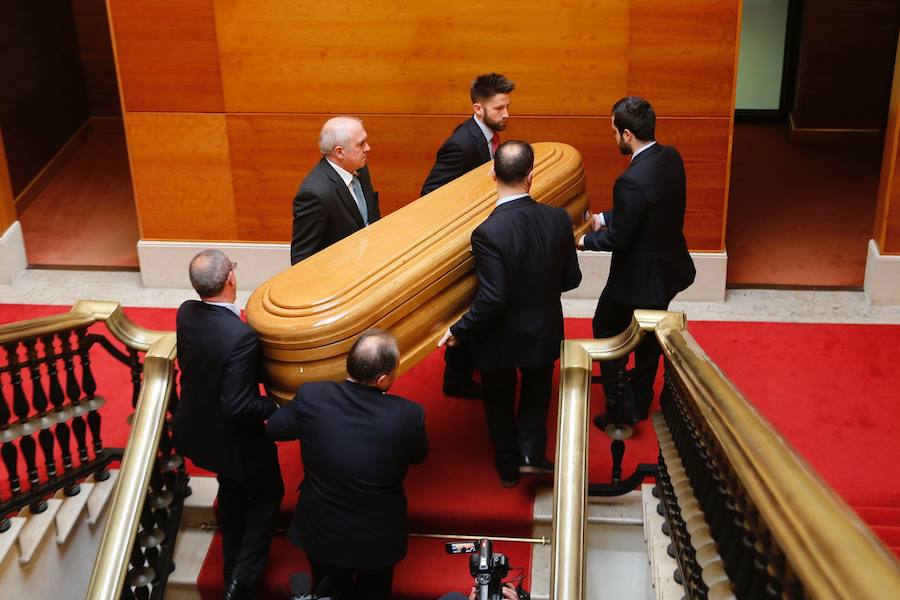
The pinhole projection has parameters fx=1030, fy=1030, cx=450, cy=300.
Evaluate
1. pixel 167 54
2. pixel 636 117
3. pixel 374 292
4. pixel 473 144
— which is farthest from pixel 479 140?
pixel 167 54

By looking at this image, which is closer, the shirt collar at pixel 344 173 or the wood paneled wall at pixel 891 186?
the shirt collar at pixel 344 173

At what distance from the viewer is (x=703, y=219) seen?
652 cm

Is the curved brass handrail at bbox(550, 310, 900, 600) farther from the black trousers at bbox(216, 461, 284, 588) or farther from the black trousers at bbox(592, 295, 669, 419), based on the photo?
the black trousers at bbox(216, 461, 284, 588)

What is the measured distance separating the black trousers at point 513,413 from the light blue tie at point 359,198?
3.51ft

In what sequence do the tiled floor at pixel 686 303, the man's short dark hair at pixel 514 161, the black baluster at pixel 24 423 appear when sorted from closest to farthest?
the man's short dark hair at pixel 514 161 → the black baluster at pixel 24 423 → the tiled floor at pixel 686 303

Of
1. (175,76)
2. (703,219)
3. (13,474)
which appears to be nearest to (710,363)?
(13,474)

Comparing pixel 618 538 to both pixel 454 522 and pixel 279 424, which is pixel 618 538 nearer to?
pixel 454 522

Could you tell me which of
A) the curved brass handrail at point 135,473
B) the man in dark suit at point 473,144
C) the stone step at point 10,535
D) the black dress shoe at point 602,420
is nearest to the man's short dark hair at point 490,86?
the man in dark suit at point 473,144

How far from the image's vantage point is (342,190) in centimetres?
479

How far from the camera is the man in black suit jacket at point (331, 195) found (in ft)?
15.5

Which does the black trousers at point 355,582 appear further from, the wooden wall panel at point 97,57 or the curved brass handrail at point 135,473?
the wooden wall panel at point 97,57

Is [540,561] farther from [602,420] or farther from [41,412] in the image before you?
[41,412]

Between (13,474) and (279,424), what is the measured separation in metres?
1.39

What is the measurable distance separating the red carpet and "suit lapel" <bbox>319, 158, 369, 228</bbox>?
1104 mm
